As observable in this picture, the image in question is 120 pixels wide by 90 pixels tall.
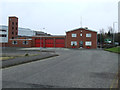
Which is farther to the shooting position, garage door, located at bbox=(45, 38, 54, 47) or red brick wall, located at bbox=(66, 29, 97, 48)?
garage door, located at bbox=(45, 38, 54, 47)

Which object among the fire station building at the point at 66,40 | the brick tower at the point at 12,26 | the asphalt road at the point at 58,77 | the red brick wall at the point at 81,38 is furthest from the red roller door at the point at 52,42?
the asphalt road at the point at 58,77

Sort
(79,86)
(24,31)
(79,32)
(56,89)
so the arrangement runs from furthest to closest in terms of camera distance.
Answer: (24,31) < (79,32) < (79,86) < (56,89)

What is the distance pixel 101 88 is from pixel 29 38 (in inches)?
1930

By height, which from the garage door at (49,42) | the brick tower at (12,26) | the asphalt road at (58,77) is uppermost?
the brick tower at (12,26)

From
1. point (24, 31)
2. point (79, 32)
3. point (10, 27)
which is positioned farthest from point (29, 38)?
point (24, 31)

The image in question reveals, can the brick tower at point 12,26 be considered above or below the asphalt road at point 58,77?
above

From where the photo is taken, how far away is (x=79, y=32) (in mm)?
46594

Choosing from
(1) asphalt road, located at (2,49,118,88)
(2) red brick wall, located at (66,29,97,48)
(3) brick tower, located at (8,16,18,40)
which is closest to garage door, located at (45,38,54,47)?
(2) red brick wall, located at (66,29,97,48)

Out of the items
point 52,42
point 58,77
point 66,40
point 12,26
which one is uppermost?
point 12,26

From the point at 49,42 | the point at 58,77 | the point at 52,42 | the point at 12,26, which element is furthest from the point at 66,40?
the point at 58,77

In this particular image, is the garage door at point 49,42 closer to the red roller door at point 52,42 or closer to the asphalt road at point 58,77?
the red roller door at point 52,42

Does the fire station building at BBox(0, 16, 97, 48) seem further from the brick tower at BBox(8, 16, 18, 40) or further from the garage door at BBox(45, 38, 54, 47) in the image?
the brick tower at BBox(8, 16, 18, 40)

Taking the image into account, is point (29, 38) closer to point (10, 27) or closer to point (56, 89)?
point (10, 27)

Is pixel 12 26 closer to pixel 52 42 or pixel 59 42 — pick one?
pixel 52 42
